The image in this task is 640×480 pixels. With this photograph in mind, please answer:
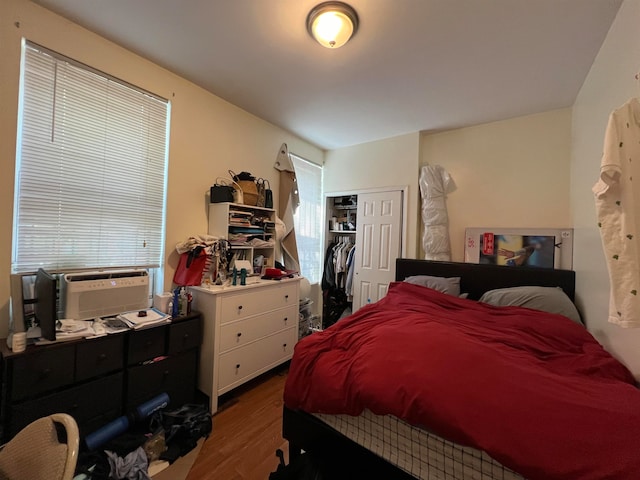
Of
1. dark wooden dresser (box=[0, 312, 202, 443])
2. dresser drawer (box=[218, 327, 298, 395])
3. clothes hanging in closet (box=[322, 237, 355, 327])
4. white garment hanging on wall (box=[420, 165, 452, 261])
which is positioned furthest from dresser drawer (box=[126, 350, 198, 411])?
white garment hanging on wall (box=[420, 165, 452, 261])

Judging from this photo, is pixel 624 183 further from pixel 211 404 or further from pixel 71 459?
pixel 211 404

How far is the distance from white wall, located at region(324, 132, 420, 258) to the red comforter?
5.86ft

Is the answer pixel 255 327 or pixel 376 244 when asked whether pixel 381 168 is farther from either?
pixel 255 327

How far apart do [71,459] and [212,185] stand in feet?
7.25

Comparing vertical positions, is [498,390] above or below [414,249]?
below

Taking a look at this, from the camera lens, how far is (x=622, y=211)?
95 cm

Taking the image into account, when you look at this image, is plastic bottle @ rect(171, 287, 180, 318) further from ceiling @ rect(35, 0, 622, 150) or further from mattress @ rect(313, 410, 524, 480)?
ceiling @ rect(35, 0, 622, 150)

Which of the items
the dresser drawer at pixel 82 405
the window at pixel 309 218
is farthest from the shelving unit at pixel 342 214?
the dresser drawer at pixel 82 405

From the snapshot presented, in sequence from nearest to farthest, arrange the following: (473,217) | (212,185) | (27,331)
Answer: (27,331) < (212,185) < (473,217)

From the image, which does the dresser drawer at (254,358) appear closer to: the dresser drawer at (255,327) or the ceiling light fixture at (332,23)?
the dresser drawer at (255,327)

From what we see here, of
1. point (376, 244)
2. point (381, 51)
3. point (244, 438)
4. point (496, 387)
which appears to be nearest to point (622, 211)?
point (496, 387)

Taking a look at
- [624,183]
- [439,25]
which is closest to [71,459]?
[624,183]

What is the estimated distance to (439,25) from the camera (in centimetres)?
162

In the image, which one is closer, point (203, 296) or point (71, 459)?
point (71, 459)
